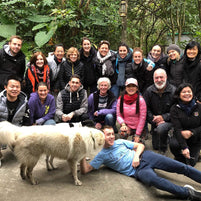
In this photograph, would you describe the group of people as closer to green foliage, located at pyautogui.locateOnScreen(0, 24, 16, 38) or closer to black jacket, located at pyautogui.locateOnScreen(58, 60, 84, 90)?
black jacket, located at pyautogui.locateOnScreen(58, 60, 84, 90)

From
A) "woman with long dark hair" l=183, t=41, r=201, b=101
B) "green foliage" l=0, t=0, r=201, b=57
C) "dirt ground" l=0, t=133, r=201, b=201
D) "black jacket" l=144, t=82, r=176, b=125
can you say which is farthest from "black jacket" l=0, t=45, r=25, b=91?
"woman with long dark hair" l=183, t=41, r=201, b=101

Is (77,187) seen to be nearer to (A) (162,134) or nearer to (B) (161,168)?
(B) (161,168)

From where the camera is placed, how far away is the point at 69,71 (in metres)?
4.99

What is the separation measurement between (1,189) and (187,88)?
334cm

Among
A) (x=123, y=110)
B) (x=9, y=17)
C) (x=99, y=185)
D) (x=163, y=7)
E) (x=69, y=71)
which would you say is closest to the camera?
(x=99, y=185)

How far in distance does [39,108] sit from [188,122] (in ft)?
9.30

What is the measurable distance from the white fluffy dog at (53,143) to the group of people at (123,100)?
282mm

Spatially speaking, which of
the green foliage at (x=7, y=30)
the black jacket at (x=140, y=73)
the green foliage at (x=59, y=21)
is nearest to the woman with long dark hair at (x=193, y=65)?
the black jacket at (x=140, y=73)

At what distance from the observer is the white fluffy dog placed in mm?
2879

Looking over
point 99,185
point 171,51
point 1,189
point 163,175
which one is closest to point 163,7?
point 171,51

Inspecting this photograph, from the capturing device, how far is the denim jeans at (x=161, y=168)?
285cm

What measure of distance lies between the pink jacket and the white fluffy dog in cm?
132

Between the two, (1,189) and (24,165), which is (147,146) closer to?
(24,165)

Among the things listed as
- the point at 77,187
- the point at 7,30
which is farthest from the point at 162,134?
the point at 7,30
